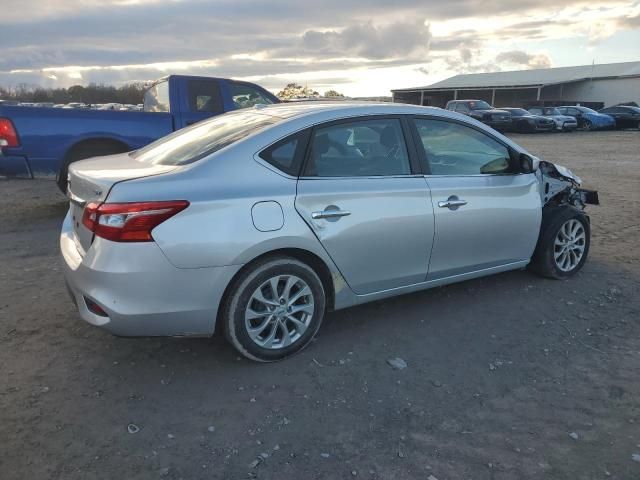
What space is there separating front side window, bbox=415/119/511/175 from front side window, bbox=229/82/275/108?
4650 mm

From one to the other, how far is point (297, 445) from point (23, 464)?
1304mm

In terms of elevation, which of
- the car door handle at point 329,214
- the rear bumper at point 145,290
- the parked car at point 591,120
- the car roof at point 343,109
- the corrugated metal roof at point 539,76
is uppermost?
the corrugated metal roof at point 539,76

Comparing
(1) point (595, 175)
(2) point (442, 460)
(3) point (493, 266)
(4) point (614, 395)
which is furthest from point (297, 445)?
(1) point (595, 175)

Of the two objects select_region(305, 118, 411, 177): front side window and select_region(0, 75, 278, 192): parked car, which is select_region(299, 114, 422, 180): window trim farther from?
select_region(0, 75, 278, 192): parked car

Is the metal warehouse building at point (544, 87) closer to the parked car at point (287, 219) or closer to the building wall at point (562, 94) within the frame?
the building wall at point (562, 94)

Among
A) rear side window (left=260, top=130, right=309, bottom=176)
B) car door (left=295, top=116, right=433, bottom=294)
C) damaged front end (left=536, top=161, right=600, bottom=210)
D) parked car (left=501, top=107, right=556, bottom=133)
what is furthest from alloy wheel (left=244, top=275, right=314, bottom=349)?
parked car (left=501, top=107, right=556, bottom=133)

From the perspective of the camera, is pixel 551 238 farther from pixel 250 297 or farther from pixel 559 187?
pixel 250 297

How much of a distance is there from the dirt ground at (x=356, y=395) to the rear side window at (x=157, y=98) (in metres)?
4.17

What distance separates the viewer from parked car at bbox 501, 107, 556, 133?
89.6 feet

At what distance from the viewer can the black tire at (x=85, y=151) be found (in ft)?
22.0

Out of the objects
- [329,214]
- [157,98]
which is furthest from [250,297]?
[157,98]

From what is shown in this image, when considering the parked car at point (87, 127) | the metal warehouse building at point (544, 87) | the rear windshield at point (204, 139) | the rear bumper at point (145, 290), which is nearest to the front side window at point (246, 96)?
the parked car at point (87, 127)

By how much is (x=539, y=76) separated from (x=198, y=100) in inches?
2184

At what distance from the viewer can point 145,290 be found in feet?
9.77
